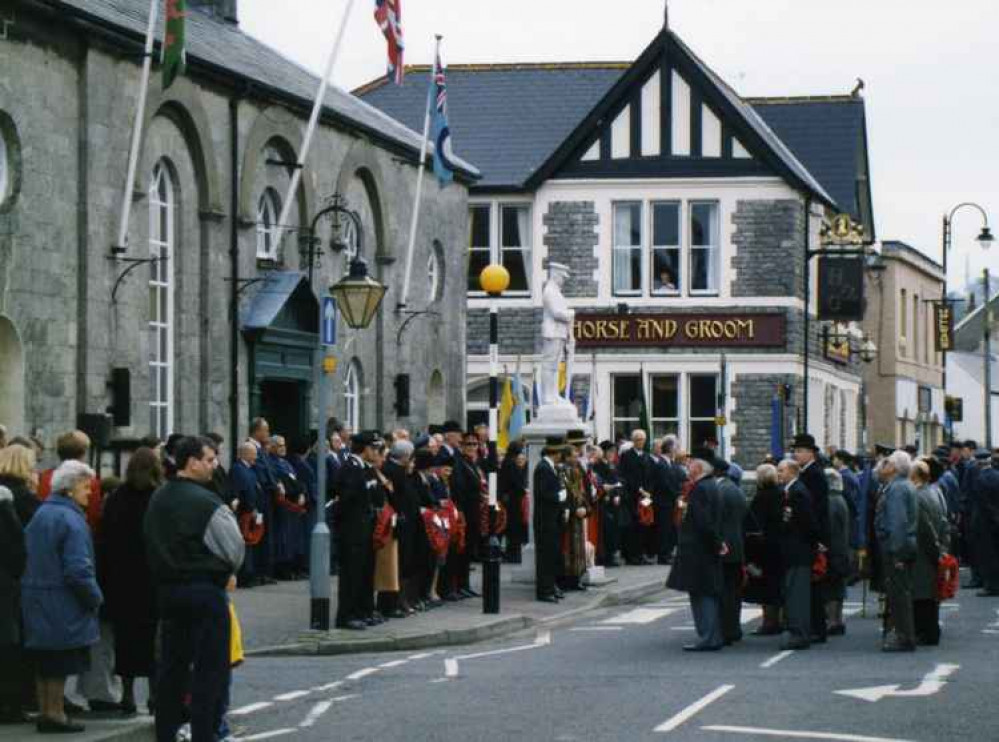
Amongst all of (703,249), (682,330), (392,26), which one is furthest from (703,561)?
(703,249)

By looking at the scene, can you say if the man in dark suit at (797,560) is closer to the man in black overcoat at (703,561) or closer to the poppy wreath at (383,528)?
the man in black overcoat at (703,561)

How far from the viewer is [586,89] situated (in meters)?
51.1

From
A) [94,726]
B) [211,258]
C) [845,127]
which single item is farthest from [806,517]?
[845,127]

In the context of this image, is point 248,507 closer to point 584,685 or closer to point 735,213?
point 584,685

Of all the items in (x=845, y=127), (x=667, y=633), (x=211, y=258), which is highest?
(x=845, y=127)

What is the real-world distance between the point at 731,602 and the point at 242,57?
1398 centimetres

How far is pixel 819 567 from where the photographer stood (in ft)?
67.2

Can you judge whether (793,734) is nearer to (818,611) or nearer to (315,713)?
(315,713)

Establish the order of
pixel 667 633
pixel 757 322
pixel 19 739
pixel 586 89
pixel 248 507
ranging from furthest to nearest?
1. pixel 586 89
2. pixel 757 322
3. pixel 248 507
4. pixel 667 633
5. pixel 19 739

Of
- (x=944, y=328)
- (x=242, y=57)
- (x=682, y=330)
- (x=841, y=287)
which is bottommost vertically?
(x=682, y=330)

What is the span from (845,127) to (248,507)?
32.8 m

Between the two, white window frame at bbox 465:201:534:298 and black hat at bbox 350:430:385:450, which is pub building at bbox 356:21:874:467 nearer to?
white window frame at bbox 465:201:534:298

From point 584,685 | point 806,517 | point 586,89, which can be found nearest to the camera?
point 584,685

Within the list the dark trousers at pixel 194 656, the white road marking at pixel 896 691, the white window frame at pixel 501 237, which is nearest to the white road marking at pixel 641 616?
the white road marking at pixel 896 691
